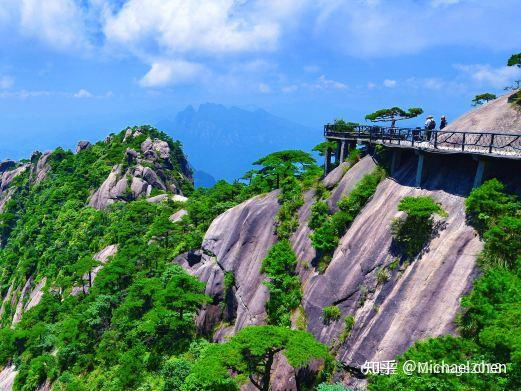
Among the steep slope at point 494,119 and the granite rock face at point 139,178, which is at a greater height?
the steep slope at point 494,119

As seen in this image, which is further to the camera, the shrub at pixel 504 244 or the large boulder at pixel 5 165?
the large boulder at pixel 5 165

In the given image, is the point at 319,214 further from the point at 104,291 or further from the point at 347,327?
the point at 104,291

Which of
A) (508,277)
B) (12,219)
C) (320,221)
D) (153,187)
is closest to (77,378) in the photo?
(320,221)

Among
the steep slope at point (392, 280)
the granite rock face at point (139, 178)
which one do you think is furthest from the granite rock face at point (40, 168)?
the steep slope at point (392, 280)

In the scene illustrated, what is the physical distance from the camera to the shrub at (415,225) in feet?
64.9

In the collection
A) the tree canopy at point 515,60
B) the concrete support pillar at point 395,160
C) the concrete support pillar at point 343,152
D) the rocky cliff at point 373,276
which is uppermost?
the tree canopy at point 515,60

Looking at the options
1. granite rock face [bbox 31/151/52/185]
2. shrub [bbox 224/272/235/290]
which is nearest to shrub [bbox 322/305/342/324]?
shrub [bbox 224/272/235/290]

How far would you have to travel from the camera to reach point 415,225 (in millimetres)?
20344

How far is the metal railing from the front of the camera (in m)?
18.9

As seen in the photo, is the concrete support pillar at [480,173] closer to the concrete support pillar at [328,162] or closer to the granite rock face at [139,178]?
the concrete support pillar at [328,162]

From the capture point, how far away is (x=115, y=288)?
145 feet

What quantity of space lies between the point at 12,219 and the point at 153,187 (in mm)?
45931

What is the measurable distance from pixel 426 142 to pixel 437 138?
0.76m

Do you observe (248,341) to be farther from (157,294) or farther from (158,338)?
(158,338)
